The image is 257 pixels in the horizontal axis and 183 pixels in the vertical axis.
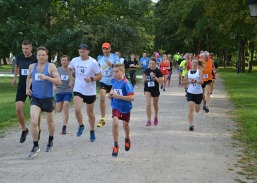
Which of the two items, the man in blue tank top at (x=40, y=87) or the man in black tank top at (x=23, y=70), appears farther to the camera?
the man in black tank top at (x=23, y=70)

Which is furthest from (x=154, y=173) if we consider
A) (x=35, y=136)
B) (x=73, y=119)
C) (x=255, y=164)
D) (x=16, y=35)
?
(x=16, y=35)

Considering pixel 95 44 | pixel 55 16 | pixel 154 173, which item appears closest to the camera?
pixel 154 173

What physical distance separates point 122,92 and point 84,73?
1.38 meters

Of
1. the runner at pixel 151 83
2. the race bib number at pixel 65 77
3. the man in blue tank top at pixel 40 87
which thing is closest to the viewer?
the man in blue tank top at pixel 40 87

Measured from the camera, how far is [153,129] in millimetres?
10703

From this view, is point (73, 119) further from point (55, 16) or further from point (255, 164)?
point (55, 16)

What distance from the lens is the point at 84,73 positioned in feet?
29.9

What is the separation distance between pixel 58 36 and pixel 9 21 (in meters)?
2.71

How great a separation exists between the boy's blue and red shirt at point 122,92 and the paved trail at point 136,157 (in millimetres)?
761

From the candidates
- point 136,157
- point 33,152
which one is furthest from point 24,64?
point 136,157

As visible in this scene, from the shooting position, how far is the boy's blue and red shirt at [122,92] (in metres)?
7.99

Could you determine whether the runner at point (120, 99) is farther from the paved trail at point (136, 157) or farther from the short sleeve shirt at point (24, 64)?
the short sleeve shirt at point (24, 64)

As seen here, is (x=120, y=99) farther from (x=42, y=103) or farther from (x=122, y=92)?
(x=42, y=103)

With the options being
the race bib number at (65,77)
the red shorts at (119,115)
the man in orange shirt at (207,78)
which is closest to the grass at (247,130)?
the man in orange shirt at (207,78)
